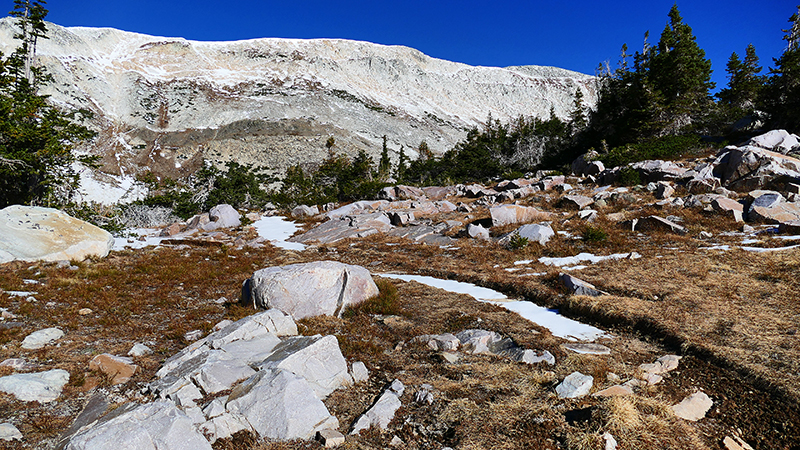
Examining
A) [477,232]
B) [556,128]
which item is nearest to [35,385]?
[477,232]

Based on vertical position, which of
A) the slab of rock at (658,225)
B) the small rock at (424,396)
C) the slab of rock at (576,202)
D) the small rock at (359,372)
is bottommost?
the small rock at (359,372)

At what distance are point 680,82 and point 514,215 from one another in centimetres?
2772

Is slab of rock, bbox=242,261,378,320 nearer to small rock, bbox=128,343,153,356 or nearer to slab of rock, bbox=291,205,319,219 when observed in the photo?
small rock, bbox=128,343,153,356

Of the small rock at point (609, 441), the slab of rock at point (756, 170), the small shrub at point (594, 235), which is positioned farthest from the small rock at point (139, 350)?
the slab of rock at point (756, 170)

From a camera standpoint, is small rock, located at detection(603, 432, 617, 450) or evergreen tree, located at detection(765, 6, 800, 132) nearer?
small rock, located at detection(603, 432, 617, 450)

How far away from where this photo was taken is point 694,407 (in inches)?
219

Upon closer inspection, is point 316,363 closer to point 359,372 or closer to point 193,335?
point 359,372

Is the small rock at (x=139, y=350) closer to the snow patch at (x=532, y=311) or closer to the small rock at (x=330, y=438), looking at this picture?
the small rock at (x=330, y=438)

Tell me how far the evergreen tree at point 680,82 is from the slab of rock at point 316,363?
1586 inches

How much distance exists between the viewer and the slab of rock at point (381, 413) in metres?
5.24

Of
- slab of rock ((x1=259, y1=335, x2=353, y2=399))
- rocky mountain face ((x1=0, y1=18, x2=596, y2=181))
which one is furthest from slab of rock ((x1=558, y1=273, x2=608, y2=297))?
rocky mountain face ((x1=0, y1=18, x2=596, y2=181))

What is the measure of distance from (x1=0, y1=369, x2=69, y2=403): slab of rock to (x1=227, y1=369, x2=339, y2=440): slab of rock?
9.74 feet

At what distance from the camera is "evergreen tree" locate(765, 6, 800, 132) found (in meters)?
30.0

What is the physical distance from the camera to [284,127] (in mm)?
92062
